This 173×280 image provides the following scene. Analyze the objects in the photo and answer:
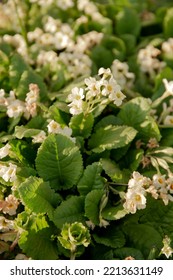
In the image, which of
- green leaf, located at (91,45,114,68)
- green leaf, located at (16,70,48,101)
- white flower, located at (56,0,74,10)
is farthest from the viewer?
white flower, located at (56,0,74,10)

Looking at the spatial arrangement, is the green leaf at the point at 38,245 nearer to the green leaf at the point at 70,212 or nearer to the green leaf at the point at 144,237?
the green leaf at the point at 70,212

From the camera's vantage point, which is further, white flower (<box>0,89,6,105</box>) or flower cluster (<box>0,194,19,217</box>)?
white flower (<box>0,89,6,105</box>)


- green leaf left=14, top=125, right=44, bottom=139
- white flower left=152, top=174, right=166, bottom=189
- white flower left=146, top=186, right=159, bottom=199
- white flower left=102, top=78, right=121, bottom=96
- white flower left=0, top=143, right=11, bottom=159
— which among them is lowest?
white flower left=152, top=174, right=166, bottom=189

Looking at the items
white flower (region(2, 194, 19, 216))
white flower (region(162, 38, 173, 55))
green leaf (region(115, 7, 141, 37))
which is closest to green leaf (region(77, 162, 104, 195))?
white flower (region(2, 194, 19, 216))

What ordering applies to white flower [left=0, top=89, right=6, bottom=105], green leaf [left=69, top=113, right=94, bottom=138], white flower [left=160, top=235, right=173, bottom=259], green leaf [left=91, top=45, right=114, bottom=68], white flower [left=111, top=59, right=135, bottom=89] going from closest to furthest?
white flower [left=160, top=235, right=173, bottom=259]
green leaf [left=69, top=113, right=94, bottom=138]
white flower [left=0, top=89, right=6, bottom=105]
white flower [left=111, top=59, right=135, bottom=89]
green leaf [left=91, top=45, right=114, bottom=68]

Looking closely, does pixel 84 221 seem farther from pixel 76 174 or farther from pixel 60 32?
pixel 60 32

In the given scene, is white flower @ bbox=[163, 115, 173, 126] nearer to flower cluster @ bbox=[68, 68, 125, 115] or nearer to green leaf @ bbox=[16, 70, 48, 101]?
flower cluster @ bbox=[68, 68, 125, 115]
